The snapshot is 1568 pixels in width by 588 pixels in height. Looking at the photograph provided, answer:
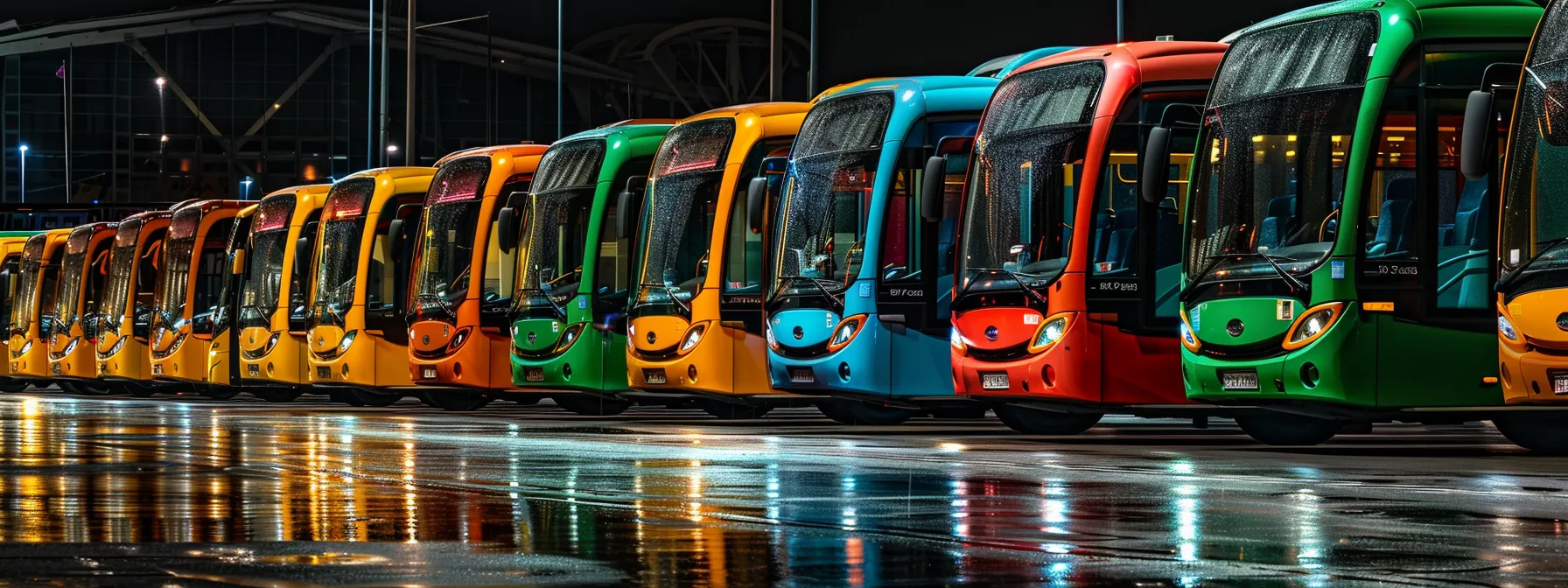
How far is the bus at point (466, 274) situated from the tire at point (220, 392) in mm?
9675

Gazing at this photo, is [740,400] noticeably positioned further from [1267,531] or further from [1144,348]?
[1267,531]

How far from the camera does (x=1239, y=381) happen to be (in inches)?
693

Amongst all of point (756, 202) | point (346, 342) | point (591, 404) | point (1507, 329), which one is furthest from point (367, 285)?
point (1507, 329)

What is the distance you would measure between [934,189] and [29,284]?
1311 inches

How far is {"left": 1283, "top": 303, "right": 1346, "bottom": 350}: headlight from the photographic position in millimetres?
17016

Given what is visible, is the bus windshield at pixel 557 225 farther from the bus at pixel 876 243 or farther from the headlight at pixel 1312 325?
the headlight at pixel 1312 325

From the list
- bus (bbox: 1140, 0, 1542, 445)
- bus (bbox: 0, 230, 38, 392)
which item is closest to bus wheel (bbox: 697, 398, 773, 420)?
bus (bbox: 1140, 0, 1542, 445)

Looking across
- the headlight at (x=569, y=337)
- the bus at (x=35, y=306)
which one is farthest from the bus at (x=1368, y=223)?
the bus at (x=35, y=306)

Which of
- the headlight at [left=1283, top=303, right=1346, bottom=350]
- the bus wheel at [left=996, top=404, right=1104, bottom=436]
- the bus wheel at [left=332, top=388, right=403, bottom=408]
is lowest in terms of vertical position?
the bus wheel at [left=332, top=388, right=403, bottom=408]

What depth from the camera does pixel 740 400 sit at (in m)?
25.2

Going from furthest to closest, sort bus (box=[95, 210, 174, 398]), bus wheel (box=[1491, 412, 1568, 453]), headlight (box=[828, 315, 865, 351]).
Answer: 1. bus (box=[95, 210, 174, 398])
2. headlight (box=[828, 315, 865, 351])
3. bus wheel (box=[1491, 412, 1568, 453])

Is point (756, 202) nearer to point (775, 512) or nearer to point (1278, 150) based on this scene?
point (1278, 150)

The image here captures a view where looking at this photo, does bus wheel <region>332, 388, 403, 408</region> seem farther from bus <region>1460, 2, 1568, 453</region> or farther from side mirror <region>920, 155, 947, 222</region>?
bus <region>1460, 2, 1568, 453</region>

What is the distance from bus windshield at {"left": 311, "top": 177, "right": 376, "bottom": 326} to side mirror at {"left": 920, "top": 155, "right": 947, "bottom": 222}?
1392 centimetres
